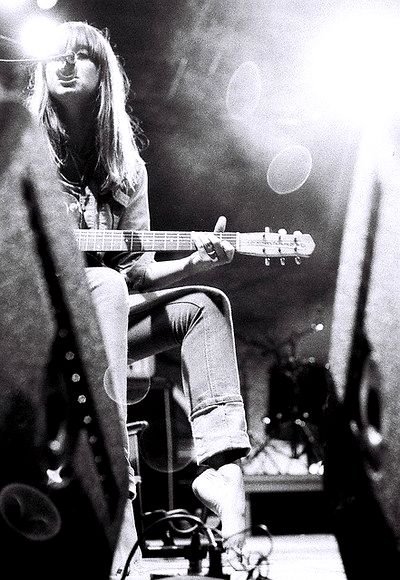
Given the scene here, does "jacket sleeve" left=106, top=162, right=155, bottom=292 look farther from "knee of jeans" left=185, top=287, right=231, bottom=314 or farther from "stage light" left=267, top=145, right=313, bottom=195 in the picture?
"stage light" left=267, top=145, right=313, bottom=195

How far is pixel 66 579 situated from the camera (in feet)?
2.20

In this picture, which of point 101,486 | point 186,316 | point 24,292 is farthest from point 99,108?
point 101,486

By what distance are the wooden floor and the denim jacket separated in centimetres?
66

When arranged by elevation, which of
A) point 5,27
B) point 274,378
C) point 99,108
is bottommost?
point 274,378

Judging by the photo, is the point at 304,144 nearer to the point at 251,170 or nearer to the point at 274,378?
the point at 251,170

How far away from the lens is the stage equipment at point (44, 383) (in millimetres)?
655

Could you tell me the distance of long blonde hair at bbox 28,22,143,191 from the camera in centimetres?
152

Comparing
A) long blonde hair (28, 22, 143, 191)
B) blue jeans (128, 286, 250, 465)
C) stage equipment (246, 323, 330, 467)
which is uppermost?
long blonde hair (28, 22, 143, 191)

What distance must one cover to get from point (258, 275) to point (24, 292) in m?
2.88

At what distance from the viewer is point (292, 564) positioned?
4.08 ft

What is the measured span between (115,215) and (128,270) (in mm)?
159

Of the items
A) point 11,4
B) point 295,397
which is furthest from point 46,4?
point 295,397

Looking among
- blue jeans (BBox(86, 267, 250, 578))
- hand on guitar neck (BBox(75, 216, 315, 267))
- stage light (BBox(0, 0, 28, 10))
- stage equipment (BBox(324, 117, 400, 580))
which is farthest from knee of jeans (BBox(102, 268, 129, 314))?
stage light (BBox(0, 0, 28, 10))

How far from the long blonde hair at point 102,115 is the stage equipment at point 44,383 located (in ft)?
2.86
